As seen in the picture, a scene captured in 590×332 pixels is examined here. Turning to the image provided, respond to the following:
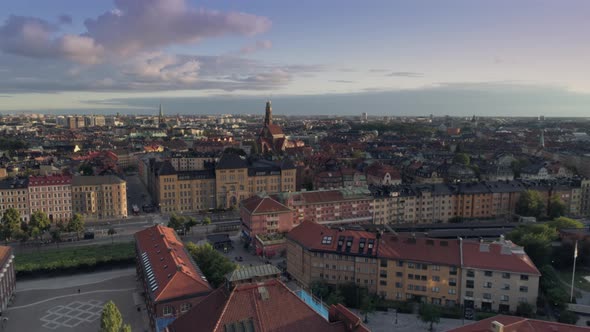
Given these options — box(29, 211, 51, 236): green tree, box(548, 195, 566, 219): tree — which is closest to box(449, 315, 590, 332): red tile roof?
box(548, 195, 566, 219): tree

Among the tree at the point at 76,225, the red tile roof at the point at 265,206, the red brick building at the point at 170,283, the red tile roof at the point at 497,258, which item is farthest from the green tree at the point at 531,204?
the tree at the point at 76,225

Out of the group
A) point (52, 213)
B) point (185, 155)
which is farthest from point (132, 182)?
point (52, 213)

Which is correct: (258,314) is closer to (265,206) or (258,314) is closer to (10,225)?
(265,206)

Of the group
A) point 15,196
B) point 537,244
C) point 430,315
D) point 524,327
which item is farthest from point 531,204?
point 15,196

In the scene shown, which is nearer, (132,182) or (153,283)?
(153,283)

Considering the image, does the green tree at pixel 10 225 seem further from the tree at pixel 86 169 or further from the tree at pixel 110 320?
the tree at pixel 110 320

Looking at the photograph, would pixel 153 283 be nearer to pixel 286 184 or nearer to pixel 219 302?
pixel 219 302
